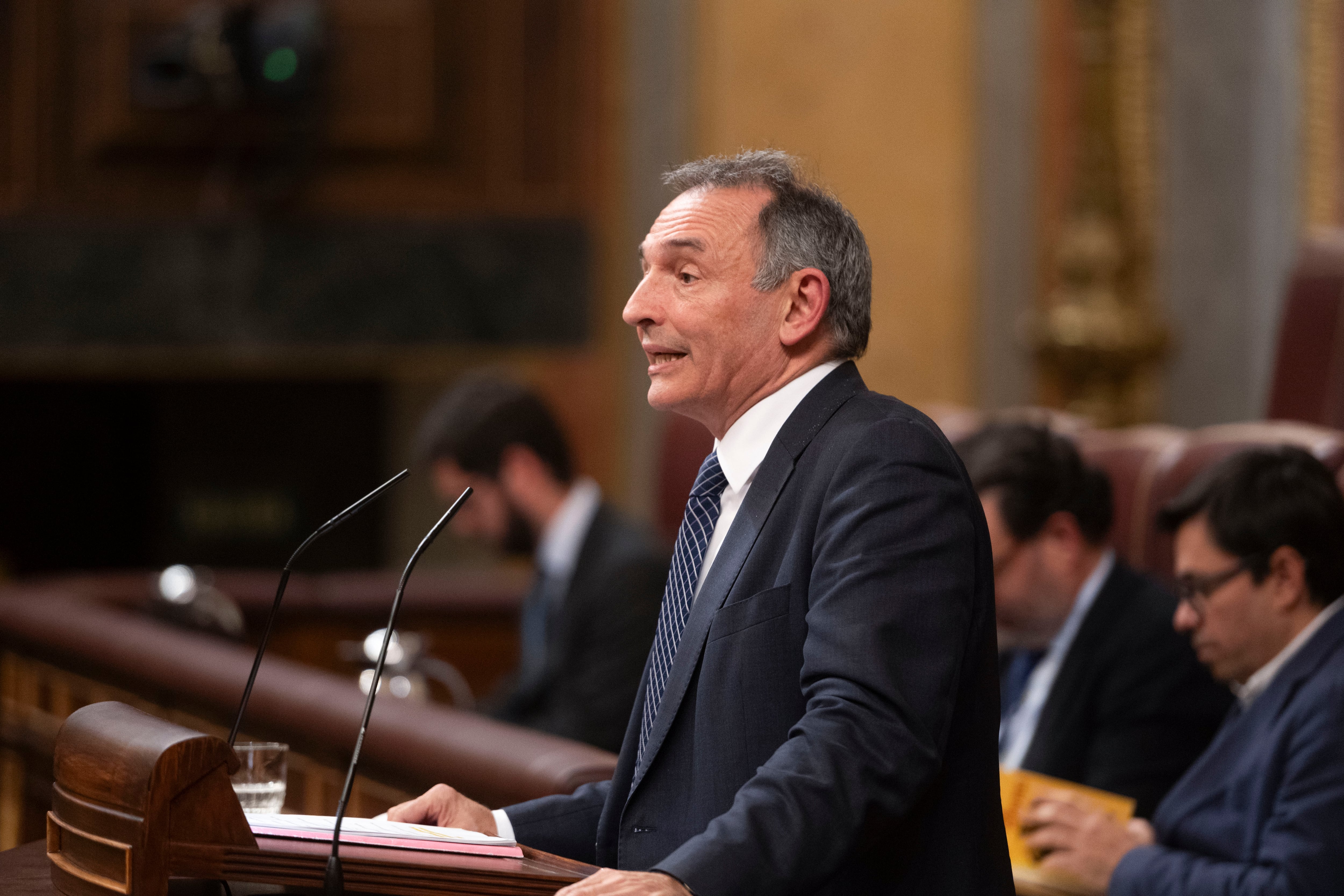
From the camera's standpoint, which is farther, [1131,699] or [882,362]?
[882,362]

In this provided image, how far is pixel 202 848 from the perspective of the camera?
1.32 m

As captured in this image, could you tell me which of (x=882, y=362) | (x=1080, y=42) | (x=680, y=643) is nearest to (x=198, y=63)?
(x=882, y=362)

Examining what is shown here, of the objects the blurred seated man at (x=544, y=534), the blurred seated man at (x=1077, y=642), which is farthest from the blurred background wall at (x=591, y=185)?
the blurred seated man at (x=1077, y=642)

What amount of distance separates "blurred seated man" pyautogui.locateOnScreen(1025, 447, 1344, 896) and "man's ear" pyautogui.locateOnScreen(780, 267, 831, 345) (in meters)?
0.94

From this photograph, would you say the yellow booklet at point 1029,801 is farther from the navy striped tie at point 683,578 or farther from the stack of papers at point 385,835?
the stack of papers at point 385,835

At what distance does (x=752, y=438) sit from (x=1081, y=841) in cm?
95

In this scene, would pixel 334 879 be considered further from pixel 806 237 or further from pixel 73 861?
pixel 806 237

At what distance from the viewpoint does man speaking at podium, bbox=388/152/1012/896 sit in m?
1.29

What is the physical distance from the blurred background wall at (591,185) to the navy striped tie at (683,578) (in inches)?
152

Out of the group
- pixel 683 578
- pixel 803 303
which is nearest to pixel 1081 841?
pixel 683 578

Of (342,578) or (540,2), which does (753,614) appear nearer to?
(342,578)

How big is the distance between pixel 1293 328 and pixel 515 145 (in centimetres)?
335

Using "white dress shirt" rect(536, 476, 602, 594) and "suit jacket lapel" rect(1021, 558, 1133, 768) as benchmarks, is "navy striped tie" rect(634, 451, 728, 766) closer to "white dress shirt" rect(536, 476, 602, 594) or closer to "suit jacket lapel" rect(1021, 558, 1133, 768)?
"suit jacket lapel" rect(1021, 558, 1133, 768)

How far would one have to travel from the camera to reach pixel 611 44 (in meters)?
6.31
